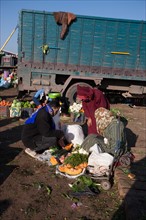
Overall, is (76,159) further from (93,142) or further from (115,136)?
(115,136)

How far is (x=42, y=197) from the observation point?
3.59 metres

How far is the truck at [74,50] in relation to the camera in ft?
29.2

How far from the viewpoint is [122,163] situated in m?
4.37

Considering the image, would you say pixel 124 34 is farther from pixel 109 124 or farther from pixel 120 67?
pixel 109 124

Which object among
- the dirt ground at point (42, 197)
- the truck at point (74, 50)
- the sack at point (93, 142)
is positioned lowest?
the dirt ground at point (42, 197)

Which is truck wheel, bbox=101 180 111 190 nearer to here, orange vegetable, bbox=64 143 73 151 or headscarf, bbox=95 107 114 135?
headscarf, bbox=95 107 114 135

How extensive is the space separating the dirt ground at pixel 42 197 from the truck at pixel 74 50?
4779mm

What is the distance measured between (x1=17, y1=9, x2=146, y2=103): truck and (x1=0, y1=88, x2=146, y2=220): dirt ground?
4779 mm

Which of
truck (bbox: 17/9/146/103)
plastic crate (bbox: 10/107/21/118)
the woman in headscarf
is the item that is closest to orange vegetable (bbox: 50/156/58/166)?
the woman in headscarf

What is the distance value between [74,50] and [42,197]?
21.7 ft

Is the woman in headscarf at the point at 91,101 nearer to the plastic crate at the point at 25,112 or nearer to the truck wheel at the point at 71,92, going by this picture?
the plastic crate at the point at 25,112

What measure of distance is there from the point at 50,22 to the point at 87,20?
1355mm

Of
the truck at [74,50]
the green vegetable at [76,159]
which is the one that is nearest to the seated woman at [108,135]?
the green vegetable at [76,159]

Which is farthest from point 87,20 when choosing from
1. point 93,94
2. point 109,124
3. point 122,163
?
point 122,163
